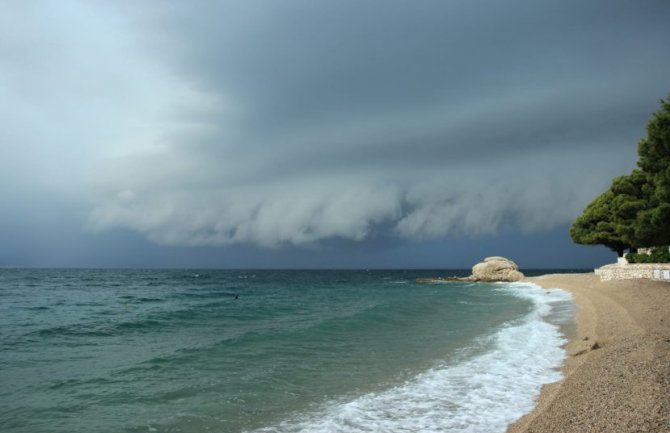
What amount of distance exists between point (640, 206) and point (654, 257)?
6.49m

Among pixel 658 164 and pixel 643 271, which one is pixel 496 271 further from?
pixel 658 164

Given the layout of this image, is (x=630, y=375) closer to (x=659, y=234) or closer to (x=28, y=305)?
(x=659, y=234)

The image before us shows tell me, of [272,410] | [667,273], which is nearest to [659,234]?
[667,273]

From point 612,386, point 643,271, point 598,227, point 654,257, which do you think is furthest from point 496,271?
point 612,386

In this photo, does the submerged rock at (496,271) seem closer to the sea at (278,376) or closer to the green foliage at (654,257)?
the green foliage at (654,257)

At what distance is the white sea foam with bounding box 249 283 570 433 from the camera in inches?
359

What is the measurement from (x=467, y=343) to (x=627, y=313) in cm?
981

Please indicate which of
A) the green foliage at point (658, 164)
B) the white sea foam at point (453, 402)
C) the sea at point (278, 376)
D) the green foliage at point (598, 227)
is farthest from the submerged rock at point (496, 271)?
the white sea foam at point (453, 402)

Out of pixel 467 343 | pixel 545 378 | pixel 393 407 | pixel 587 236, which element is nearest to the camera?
pixel 393 407

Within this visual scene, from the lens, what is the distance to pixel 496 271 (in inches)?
4210

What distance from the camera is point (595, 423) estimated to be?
776 cm

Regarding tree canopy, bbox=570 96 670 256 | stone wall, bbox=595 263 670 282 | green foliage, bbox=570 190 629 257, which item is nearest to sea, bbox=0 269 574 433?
tree canopy, bbox=570 96 670 256

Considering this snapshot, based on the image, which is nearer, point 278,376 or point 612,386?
point 612,386

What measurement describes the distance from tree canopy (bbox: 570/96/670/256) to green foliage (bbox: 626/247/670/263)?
4.56 feet
